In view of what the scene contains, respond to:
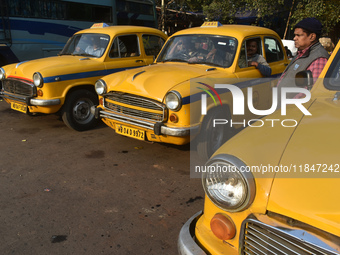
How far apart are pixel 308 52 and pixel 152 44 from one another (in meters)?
4.12

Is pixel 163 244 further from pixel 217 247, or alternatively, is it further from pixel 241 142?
pixel 241 142

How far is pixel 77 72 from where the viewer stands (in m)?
5.75

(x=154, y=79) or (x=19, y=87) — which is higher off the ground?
(x=154, y=79)

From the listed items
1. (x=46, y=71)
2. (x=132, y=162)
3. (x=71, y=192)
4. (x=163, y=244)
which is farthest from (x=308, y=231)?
(x=46, y=71)

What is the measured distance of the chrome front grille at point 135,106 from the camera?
13.7 feet

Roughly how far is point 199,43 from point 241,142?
3522 mm

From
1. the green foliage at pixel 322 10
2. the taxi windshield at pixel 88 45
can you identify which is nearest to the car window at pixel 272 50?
the taxi windshield at pixel 88 45

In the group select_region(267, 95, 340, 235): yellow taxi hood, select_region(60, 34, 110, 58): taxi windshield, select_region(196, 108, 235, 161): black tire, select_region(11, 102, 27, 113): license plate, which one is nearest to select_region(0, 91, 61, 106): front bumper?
select_region(11, 102, 27, 113): license plate

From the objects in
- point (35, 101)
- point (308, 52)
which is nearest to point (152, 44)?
point (35, 101)

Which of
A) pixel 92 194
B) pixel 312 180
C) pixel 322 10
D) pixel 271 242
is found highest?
pixel 322 10

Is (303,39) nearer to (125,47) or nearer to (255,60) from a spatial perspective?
(255,60)

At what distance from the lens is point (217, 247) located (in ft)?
6.05

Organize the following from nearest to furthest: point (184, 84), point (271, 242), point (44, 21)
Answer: point (271, 242) < point (184, 84) < point (44, 21)

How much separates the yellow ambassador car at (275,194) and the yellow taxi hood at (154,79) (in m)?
2.25
